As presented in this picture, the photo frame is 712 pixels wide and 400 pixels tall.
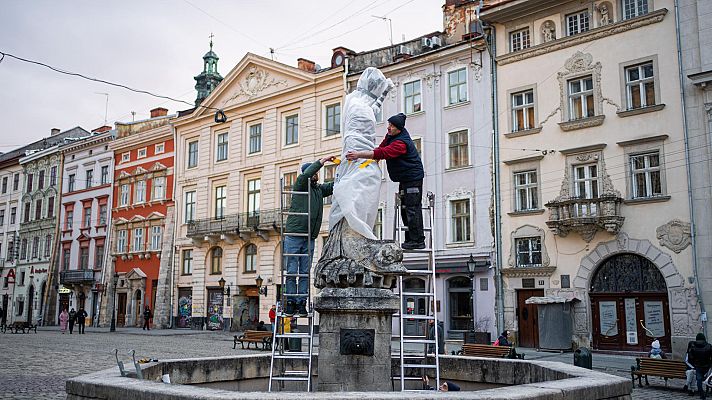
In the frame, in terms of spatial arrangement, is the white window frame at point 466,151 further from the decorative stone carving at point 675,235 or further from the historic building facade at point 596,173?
the decorative stone carving at point 675,235

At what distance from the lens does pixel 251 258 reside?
38.3m

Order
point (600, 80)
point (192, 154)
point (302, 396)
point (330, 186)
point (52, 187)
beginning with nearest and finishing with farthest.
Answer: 1. point (302, 396)
2. point (330, 186)
3. point (600, 80)
4. point (192, 154)
5. point (52, 187)

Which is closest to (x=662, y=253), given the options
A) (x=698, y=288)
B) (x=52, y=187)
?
→ (x=698, y=288)

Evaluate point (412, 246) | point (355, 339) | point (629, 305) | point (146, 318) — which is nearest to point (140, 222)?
point (146, 318)

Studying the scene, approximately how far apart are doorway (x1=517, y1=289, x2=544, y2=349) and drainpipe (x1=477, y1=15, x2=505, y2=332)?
0.72 m

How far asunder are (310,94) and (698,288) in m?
21.4

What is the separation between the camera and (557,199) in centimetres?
2594

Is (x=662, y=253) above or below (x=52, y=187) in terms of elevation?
below

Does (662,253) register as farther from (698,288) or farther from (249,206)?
(249,206)

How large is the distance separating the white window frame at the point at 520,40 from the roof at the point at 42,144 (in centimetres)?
4337

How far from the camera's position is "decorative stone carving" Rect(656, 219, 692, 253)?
22.8 m

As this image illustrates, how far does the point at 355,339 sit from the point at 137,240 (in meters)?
40.9

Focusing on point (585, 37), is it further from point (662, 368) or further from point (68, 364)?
point (68, 364)

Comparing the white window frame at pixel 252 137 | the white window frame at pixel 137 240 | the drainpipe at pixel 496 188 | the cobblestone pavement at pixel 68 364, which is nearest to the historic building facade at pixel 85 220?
the white window frame at pixel 137 240
